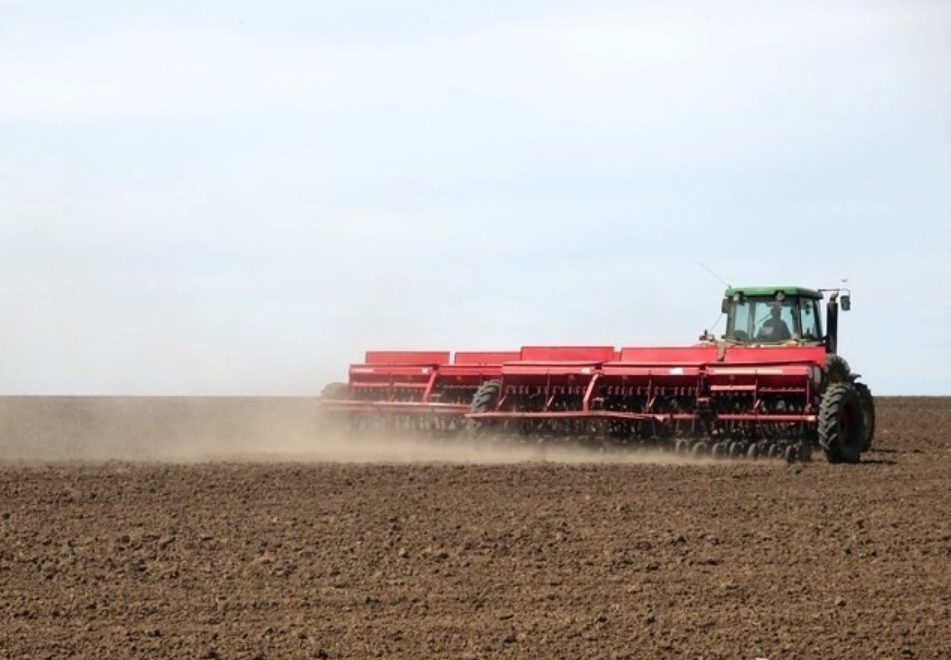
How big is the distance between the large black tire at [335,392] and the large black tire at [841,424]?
26.3 ft

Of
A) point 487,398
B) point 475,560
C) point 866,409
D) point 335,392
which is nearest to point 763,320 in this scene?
point 866,409

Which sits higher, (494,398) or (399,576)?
(494,398)

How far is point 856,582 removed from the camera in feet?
33.6

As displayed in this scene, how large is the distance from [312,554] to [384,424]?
39.6 feet

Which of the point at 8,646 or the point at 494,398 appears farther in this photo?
the point at 494,398

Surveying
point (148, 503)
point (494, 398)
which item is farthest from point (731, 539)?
point (494, 398)

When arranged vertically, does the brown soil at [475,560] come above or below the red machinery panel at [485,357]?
below

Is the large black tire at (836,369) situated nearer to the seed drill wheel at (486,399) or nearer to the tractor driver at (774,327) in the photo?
the tractor driver at (774,327)

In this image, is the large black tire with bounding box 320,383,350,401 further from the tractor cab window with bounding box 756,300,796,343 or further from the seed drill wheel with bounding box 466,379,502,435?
the tractor cab window with bounding box 756,300,796,343

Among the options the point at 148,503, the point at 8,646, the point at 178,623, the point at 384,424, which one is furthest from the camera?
the point at 384,424

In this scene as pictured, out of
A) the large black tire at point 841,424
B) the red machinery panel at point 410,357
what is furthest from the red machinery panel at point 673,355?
the red machinery panel at point 410,357

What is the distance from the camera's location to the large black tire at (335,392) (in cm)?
2423

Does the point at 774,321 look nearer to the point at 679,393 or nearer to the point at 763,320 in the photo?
the point at 763,320

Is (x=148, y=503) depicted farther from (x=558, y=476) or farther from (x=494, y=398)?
(x=494, y=398)
